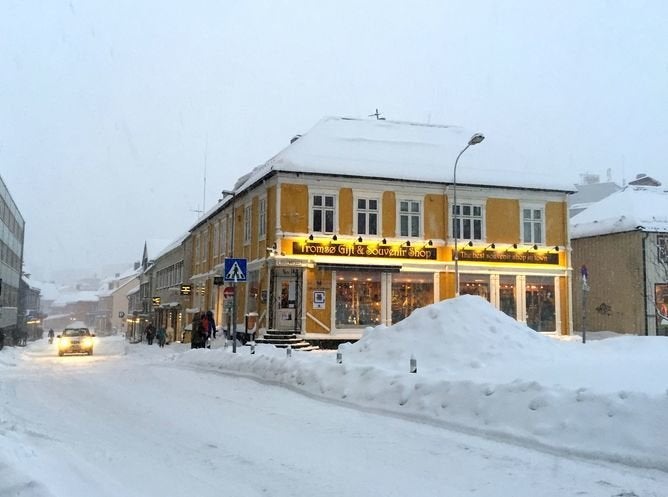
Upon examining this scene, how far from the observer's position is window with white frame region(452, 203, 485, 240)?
3222 cm

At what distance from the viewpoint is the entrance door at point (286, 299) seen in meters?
29.2

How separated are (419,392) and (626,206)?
33405mm

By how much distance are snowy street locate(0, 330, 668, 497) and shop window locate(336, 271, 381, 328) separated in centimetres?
1683

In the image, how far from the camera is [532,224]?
3350cm

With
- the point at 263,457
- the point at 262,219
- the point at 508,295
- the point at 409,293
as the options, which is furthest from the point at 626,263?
the point at 263,457

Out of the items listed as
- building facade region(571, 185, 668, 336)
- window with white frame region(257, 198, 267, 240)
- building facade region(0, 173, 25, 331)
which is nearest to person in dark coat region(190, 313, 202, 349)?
window with white frame region(257, 198, 267, 240)

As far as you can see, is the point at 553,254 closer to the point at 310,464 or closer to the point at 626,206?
the point at 626,206

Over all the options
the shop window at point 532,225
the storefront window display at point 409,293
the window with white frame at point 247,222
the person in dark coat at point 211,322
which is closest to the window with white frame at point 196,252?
the window with white frame at point 247,222

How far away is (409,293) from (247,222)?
9.31 metres

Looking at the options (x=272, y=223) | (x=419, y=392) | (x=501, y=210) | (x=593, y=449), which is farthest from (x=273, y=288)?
(x=593, y=449)

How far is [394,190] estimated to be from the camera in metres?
31.2

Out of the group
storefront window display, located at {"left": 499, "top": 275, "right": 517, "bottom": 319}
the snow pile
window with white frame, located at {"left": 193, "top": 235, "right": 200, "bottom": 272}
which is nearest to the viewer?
the snow pile

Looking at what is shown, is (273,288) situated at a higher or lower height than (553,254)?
lower

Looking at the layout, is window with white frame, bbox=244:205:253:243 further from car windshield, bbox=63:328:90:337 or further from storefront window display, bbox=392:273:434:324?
car windshield, bbox=63:328:90:337
